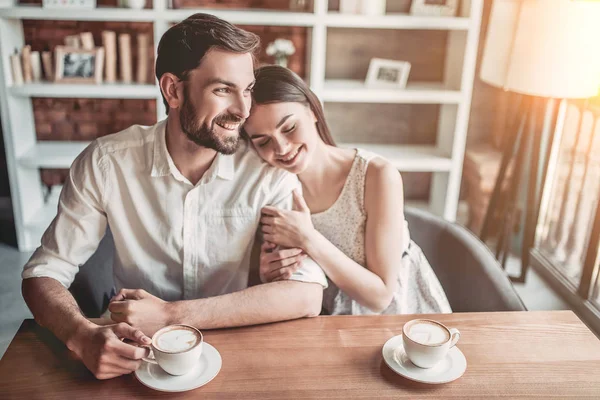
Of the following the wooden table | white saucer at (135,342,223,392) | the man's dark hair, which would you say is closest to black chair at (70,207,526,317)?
the wooden table

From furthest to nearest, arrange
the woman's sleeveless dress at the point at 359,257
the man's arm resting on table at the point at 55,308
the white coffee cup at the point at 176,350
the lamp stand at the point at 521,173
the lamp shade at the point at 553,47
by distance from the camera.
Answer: the lamp stand at the point at 521,173 → the lamp shade at the point at 553,47 → the woman's sleeveless dress at the point at 359,257 → the man's arm resting on table at the point at 55,308 → the white coffee cup at the point at 176,350

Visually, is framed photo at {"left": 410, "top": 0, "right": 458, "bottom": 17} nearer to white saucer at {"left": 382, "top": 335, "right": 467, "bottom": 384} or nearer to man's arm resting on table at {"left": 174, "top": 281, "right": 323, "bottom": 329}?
man's arm resting on table at {"left": 174, "top": 281, "right": 323, "bottom": 329}

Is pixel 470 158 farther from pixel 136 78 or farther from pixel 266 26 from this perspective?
pixel 136 78

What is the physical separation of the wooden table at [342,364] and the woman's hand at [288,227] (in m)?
0.23

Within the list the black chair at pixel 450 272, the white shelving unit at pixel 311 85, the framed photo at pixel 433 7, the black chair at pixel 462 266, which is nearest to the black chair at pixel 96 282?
the black chair at pixel 450 272

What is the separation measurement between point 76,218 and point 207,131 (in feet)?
1.37

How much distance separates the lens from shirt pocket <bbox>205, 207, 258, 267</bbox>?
1.55 metres

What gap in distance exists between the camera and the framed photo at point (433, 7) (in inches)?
122

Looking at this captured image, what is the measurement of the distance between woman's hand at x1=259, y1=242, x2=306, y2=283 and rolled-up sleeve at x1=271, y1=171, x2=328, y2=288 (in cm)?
2

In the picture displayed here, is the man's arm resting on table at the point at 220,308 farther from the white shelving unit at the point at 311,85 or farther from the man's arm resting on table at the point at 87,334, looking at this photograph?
the white shelving unit at the point at 311,85

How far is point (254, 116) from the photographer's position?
1.52m

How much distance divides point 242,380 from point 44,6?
2.58 meters

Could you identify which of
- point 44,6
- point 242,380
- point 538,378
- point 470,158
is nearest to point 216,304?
point 242,380

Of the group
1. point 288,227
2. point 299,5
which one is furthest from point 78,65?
point 288,227
